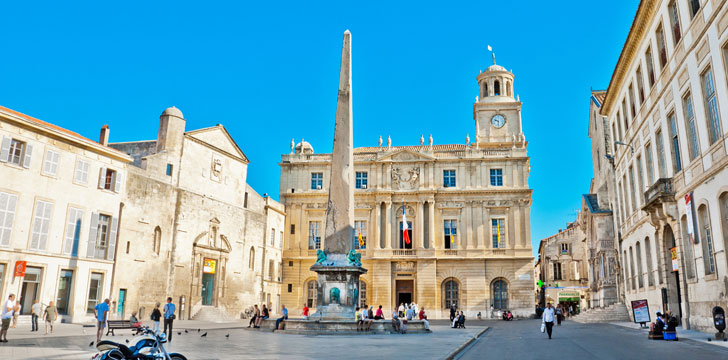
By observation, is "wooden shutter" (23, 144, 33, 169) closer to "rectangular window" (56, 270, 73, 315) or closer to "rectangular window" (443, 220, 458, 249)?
"rectangular window" (56, 270, 73, 315)

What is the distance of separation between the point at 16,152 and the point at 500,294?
1316 inches

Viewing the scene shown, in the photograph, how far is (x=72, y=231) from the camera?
78.7 ft

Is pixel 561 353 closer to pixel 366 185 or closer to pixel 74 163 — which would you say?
pixel 74 163

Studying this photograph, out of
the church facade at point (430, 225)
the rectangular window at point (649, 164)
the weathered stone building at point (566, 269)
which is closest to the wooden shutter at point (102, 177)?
the church facade at point (430, 225)

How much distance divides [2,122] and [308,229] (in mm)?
25892

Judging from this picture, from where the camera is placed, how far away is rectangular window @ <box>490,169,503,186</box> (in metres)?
43.1

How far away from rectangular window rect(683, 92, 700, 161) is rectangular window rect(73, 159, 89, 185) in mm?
24869

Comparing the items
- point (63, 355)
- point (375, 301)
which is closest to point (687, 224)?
point (63, 355)

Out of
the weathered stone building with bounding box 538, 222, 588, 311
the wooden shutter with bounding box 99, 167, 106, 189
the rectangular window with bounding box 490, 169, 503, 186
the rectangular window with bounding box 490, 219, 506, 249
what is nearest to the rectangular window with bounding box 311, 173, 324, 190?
the rectangular window with bounding box 490, 169, 503, 186

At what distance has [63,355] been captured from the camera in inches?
403

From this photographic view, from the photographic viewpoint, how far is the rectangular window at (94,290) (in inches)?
982

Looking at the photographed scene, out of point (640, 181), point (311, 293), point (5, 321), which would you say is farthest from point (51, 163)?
point (640, 181)

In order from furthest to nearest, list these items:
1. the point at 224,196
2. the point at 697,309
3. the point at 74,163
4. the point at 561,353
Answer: the point at 224,196 < the point at 74,163 < the point at 697,309 < the point at 561,353

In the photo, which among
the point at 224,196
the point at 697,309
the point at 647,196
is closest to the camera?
the point at 697,309
